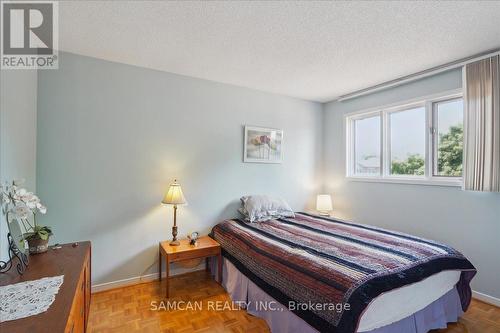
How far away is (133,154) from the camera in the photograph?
9.00 feet

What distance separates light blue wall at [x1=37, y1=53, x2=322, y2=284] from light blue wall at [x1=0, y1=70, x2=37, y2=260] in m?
0.19

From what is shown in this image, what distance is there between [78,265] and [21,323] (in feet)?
2.18

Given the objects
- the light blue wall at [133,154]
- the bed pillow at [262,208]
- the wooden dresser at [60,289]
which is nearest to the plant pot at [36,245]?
the wooden dresser at [60,289]

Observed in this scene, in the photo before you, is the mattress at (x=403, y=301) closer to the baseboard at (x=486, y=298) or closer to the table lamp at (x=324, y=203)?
the baseboard at (x=486, y=298)

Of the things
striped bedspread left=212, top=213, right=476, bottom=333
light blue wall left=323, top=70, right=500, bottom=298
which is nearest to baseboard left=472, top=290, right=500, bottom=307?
light blue wall left=323, top=70, right=500, bottom=298

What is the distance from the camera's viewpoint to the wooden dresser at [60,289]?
37.1 inches

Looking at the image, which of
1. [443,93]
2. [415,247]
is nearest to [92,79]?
[415,247]

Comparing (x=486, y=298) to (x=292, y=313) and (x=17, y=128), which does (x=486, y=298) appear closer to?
(x=292, y=313)

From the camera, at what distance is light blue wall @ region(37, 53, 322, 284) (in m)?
2.41

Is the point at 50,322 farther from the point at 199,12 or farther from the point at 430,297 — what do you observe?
the point at 430,297

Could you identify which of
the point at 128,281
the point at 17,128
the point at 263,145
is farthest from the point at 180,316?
the point at 263,145

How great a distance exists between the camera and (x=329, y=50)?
2385 millimetres

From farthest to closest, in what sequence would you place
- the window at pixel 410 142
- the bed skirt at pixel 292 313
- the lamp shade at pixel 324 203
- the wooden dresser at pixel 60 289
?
the lamp shade at pixel 324 203, the window at pixel 410 142, the bed skirt at pixel 292 313, the wooden dresser at pixel 60 289

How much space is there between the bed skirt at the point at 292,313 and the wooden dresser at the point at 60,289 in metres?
1.30
